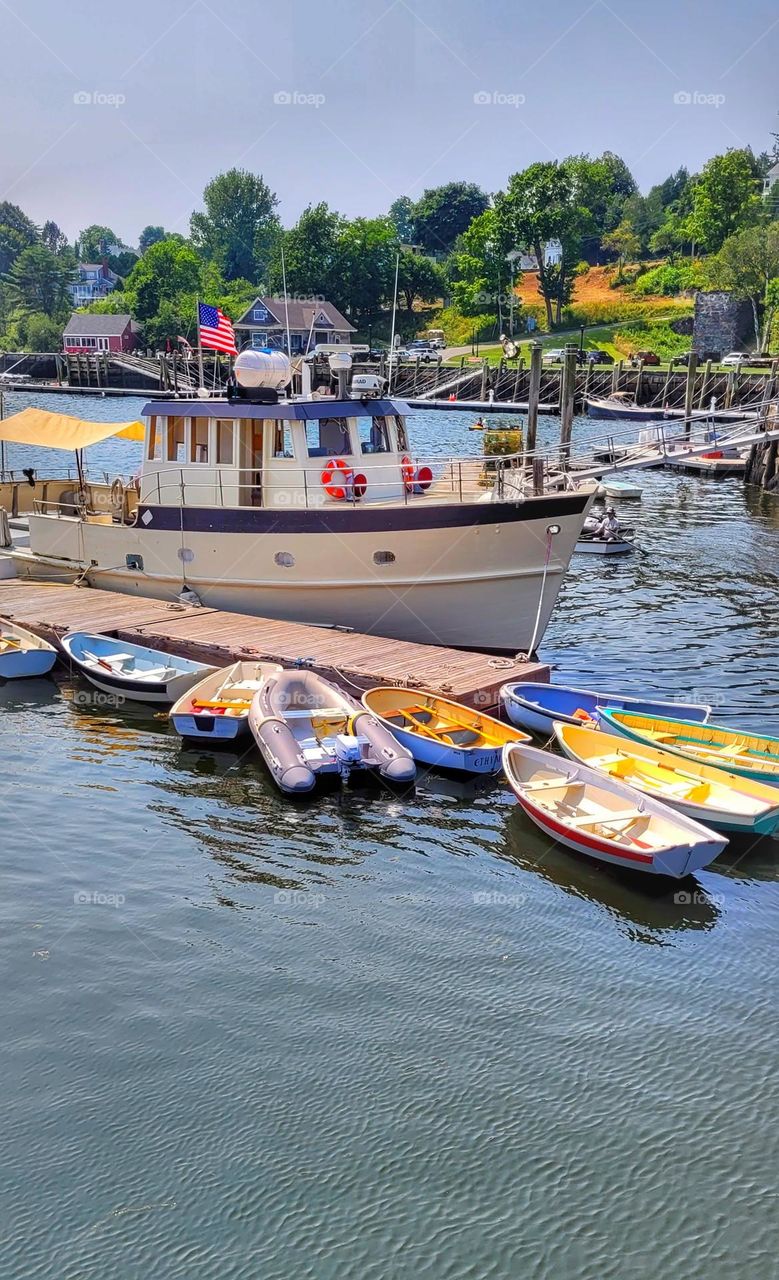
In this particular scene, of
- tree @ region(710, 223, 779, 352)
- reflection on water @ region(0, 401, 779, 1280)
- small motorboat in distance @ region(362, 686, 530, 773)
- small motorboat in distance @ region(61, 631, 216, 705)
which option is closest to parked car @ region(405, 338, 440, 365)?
tree @ region(710, 223, 779, 352)

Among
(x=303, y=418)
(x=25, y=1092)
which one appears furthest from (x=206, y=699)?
(x=25, y=1092)

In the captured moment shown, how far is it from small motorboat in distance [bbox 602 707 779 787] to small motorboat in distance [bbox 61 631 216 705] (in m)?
6.17

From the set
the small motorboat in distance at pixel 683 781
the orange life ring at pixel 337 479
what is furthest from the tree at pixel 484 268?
the small motorboat in distance at pixel 683 781

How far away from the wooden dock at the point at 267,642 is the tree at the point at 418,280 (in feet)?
315

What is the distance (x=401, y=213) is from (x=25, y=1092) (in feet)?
656

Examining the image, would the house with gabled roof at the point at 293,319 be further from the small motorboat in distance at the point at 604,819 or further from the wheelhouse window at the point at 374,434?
the small motorboat in distance at the point at 604,819

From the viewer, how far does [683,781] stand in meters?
12.6

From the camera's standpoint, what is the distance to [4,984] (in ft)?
30.8

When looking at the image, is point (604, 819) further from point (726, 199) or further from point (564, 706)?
point (726, 199)

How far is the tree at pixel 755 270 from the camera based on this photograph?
85.0m

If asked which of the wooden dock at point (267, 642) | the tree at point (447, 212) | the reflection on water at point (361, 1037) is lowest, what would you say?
the reflection on water at point (361, 1037)

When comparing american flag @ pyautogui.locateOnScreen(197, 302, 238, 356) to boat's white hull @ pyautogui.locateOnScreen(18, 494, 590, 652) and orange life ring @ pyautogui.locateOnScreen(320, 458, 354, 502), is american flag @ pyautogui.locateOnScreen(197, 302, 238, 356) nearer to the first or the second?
orange life ring @ pyautogui.locateOnScreen(320, 458, 354, 502)

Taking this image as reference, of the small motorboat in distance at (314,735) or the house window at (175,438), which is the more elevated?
the house window at (175,438)

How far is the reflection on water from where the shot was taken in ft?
23.1
